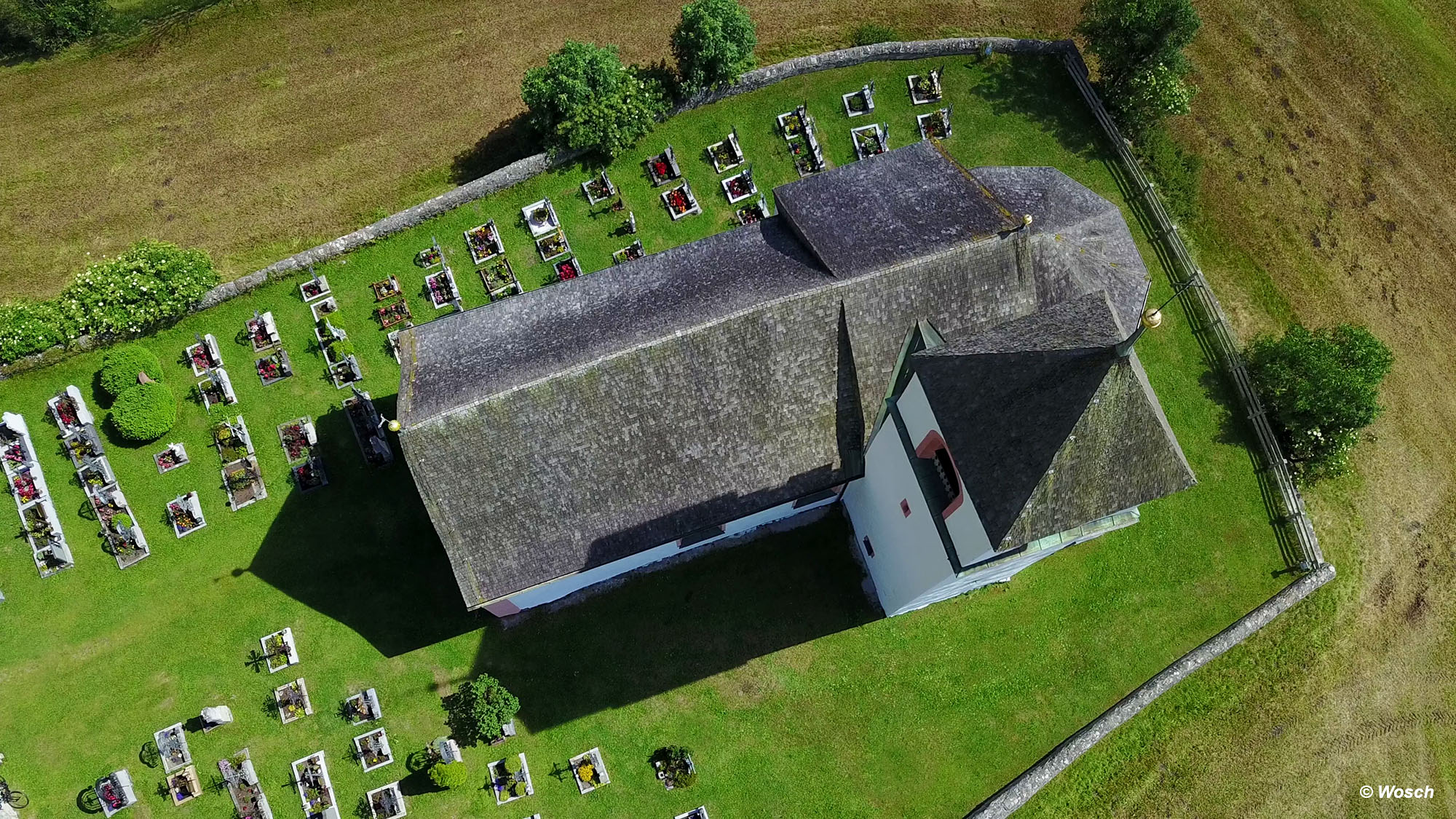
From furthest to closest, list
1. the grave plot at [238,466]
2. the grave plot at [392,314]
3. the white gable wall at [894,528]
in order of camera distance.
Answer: the grave plot at [392,314] → the grave plot at [238,466] → the white gable wall at [894,528]

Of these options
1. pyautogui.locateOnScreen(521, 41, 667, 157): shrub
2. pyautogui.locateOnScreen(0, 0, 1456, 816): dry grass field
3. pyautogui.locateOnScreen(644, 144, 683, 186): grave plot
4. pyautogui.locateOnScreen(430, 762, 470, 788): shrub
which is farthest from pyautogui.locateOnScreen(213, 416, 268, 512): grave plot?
pyautogui.locateOnScreen(644, 144, 683, 186): grave plot

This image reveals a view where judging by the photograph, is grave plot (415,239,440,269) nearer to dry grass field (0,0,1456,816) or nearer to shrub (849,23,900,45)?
dry grass field (0,0,1456,816)

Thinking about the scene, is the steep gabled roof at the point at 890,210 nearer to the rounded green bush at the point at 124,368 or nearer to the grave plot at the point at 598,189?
the grave plot at the point at 598,189

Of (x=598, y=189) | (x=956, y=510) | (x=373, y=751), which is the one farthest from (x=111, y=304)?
(x=956, y=510)

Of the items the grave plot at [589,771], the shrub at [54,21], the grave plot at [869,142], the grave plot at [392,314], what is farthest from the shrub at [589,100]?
the grave plot at [589,771]

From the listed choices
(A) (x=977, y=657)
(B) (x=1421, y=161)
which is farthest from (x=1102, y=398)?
(B) (x=1421, y=161)

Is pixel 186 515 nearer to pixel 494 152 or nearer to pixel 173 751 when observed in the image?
pixel 173 751
